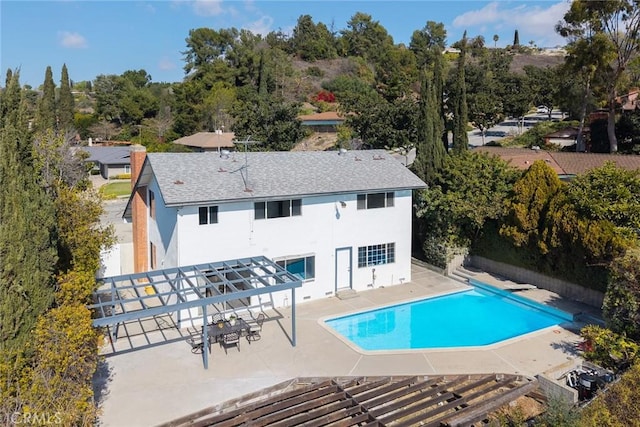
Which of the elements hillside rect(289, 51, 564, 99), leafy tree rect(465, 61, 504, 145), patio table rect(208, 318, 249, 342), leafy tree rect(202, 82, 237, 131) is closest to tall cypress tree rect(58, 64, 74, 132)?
leafy tree rect(202, 82, 237, 131)

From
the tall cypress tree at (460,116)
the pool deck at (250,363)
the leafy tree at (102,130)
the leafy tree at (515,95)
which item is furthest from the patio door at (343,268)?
the leafy tree at (102,130)

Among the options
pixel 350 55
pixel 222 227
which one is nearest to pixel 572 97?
pixel 222 227

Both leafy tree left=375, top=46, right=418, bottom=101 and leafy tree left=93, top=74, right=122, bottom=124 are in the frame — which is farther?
leafy tree left=93, top=74, right=122, bottom=124

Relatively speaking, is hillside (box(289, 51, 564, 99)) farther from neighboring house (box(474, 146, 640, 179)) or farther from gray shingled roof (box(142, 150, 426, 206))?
gray shingled roof (box(142, 150, 426, 206))

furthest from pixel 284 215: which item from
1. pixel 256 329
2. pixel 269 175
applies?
pixel 256 329

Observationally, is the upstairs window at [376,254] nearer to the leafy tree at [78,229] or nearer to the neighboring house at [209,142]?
the leafy tree at [78,229]

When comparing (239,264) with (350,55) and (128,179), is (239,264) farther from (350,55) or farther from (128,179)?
(350,55)

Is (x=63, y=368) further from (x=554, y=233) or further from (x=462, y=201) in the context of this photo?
(x=554, y=233)
